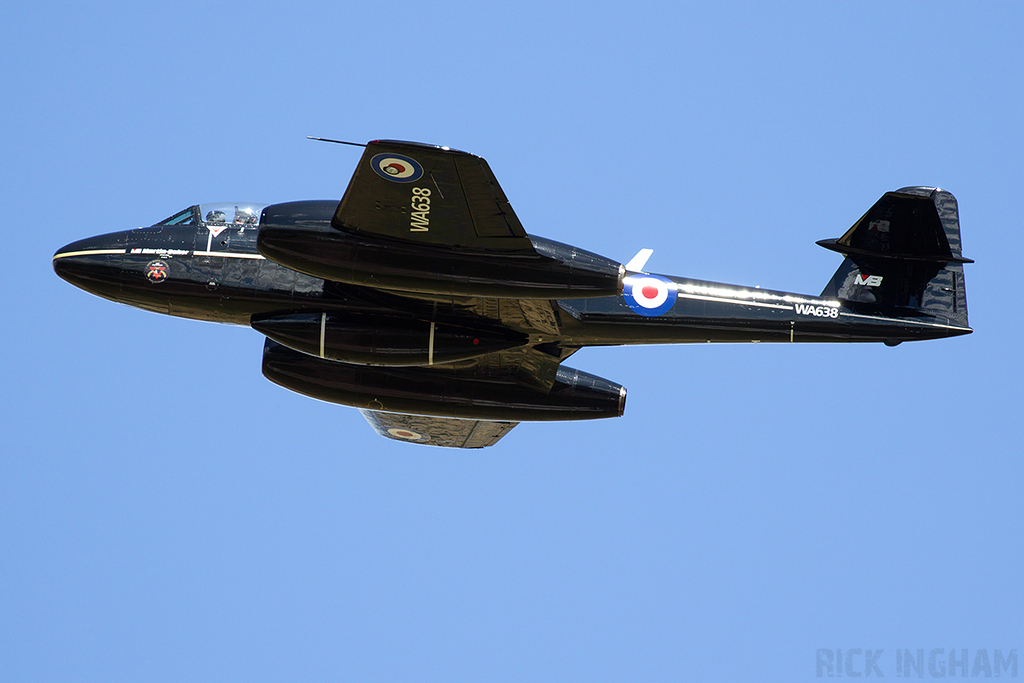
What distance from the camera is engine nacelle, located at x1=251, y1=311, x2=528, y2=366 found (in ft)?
63.1

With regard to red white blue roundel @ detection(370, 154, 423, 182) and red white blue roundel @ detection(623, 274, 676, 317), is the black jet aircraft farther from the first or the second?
red white blue roundel @ detection(370, 154, 423, 182)

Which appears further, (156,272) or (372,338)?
(156,272)

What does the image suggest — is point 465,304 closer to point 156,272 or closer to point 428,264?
point 428,264

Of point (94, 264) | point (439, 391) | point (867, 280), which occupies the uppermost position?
point (867, 280)

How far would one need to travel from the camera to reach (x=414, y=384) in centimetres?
2109

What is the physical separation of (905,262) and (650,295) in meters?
4.63

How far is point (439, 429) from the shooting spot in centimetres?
2470

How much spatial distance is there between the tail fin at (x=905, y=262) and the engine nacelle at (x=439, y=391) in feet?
16.0

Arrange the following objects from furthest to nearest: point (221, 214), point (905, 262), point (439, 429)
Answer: point (439, 429) < point (221, 214) < point (905, 262)

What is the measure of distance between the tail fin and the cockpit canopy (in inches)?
415

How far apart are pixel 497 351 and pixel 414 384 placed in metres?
1.91

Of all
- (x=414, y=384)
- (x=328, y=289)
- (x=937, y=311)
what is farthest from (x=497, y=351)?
(x=937, y=311)

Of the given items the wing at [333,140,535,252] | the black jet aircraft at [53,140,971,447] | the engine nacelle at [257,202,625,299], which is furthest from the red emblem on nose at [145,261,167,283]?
the wing at [333,140,535,252]

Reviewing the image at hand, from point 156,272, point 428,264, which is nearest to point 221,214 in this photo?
point 156,272
